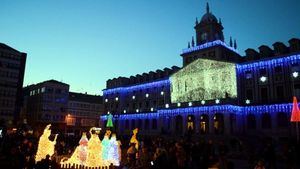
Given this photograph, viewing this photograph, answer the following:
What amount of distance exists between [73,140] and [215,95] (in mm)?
26330

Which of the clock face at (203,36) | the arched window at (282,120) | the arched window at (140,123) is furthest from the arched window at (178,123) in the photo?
the clock face at (203,36)

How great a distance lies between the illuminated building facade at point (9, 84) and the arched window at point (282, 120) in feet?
178

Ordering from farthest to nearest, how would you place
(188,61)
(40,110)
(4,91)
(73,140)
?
(40,110), (4,91), (188,61), (73,140)

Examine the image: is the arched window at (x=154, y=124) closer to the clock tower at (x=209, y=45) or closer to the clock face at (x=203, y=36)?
the clock tower at (x=209, y=45)

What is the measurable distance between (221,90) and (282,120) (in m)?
10.8

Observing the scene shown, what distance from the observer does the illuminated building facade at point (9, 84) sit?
207 ft

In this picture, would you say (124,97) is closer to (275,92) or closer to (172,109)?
(172,109)

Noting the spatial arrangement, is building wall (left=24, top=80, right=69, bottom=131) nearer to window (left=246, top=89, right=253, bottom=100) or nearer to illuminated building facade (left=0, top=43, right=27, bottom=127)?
illuminated building facade (left=0, top=43, right=27, bottom=127)

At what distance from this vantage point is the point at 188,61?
56.5 metres

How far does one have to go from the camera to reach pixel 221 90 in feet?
157

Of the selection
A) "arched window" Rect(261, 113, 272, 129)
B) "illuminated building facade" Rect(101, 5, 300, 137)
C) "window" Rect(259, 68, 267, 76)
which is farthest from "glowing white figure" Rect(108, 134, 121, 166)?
"window" Rect(259, 68, 267, 76)

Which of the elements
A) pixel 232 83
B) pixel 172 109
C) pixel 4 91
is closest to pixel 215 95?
pixel 232 83

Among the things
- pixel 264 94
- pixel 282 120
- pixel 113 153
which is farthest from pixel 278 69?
pixel 113 153

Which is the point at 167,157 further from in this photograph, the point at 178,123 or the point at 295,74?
the point at 178,123
